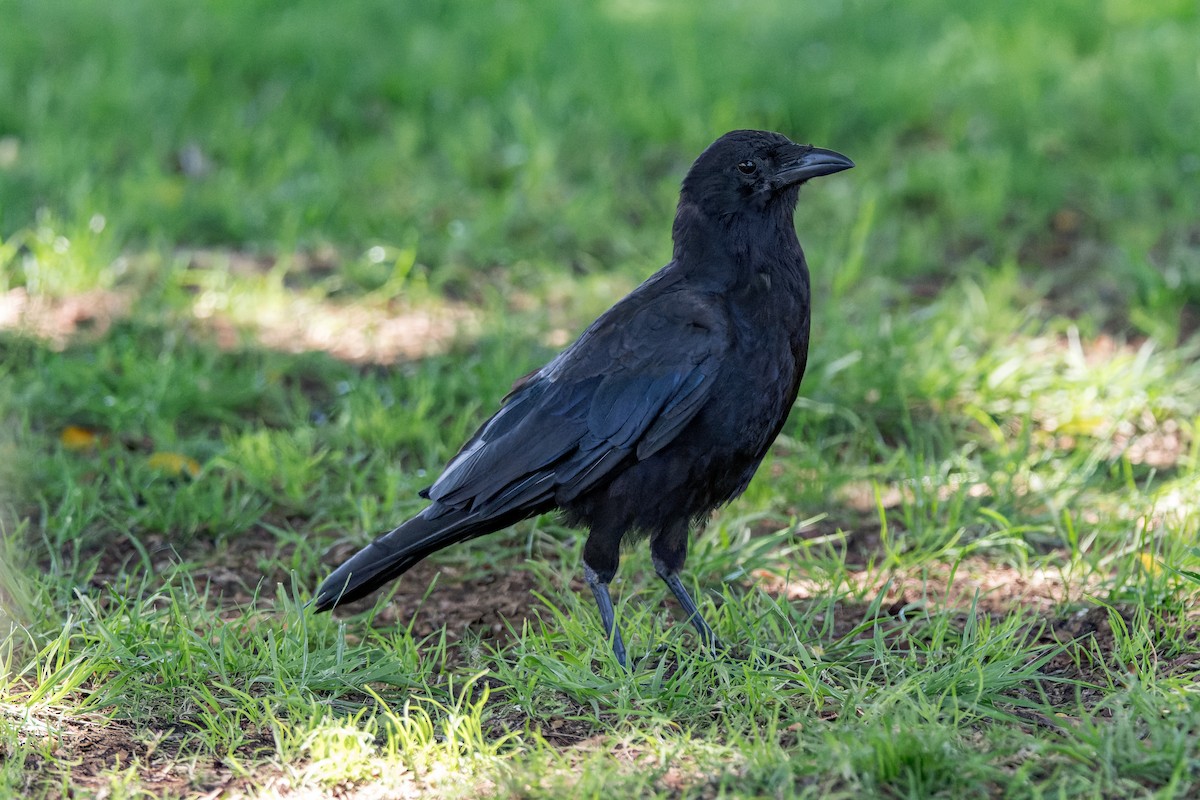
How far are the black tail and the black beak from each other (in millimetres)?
1134

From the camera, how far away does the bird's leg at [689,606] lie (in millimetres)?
3407

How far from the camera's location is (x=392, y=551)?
3490 mm

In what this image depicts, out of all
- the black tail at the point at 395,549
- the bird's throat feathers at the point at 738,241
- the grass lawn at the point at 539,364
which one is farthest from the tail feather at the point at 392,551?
the bird's throat feathers at the point at 738,241

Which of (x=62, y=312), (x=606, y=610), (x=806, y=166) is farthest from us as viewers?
(x=62, y=312)

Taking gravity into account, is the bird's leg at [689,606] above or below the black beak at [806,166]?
below

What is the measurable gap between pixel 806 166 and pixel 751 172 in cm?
14

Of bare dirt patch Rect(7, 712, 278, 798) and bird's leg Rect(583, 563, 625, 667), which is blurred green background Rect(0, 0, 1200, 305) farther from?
bare dirt patch Rect(7, 712, 278, 798)

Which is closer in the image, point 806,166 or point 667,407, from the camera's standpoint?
point 667,407

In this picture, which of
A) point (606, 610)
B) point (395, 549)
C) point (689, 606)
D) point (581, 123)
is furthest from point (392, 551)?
point (581, 123)

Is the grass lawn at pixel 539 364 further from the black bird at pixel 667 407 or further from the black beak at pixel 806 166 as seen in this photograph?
the black beak at pixel 806 166

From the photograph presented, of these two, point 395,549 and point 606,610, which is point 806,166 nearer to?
point 606,610

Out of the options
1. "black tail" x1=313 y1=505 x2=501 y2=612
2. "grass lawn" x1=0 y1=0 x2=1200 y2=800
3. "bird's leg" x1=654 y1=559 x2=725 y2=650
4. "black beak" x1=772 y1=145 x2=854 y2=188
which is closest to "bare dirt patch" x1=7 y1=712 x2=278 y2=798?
"grass lawn" x1=0 y1=0 x2=1200 y2=800

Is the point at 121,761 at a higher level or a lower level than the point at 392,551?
lower

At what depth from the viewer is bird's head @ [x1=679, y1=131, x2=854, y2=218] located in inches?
142
